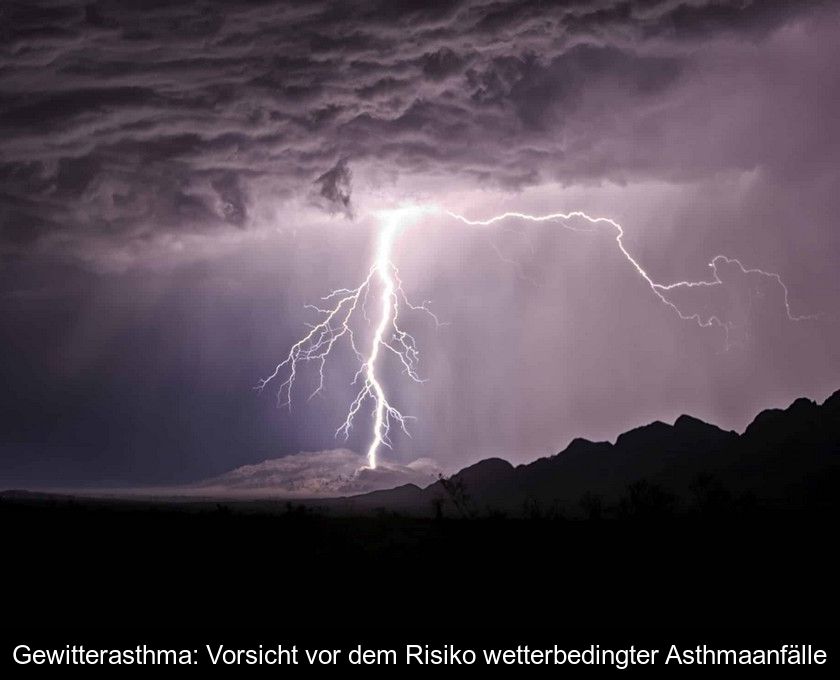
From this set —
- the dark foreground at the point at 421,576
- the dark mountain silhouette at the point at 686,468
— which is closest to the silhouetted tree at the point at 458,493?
the dark foreground at the point at 421,576

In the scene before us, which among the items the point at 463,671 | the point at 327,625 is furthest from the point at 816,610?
the point at 327,625

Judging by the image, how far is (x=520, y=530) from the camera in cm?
2744

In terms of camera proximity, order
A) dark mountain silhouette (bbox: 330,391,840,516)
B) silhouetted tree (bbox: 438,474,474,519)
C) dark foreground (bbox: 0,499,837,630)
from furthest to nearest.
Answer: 1. dark mountain silhouette (bbox: 330,391,840,516)
2. silhouetted tree (bbox: 438,474,474,519)
3. dark foreground (bbox: 0,499,837,630)

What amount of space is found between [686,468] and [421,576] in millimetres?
102366

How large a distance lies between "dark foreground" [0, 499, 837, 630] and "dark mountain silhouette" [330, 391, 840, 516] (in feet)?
155

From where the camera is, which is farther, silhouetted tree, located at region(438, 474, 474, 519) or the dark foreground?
silhouetted tree, located at region(438, 474, 474, 519)

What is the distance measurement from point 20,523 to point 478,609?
57.3 ft

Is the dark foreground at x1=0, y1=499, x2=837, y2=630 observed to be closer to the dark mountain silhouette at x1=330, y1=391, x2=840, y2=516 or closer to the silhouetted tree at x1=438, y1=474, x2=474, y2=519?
the silhouetted tree at x1=438, y1=474, x2=474, y2=519

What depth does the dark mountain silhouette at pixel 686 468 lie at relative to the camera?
298 feet

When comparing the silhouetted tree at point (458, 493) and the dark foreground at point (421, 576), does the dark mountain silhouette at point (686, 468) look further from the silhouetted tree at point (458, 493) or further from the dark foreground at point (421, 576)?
the dark foreground at point (421, 576)

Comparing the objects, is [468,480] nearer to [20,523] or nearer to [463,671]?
[20,523]

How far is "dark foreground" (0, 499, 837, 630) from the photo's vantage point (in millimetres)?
18406

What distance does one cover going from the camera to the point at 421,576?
21.4 meters

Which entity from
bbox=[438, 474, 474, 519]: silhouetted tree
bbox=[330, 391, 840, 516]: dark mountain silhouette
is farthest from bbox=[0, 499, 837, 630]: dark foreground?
bbox=[330, 391, 840, 516]: dark mountain silhouette
